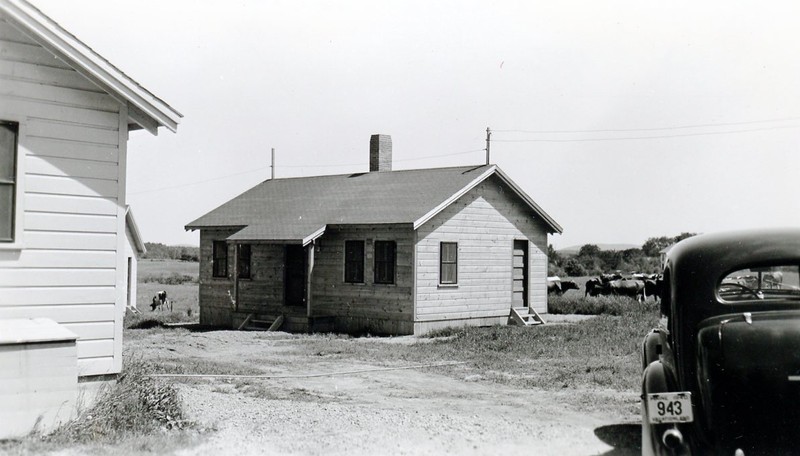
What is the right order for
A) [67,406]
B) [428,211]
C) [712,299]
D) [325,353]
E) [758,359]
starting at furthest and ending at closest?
[428,211] < [325,353] < [67,406] < [712,299] < [758,359]

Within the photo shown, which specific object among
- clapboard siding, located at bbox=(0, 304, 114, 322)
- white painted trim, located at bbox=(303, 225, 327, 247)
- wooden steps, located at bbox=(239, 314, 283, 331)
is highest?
white painted trim, located at bbox=(303, 225, 327, 247)

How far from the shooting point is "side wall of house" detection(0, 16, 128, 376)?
8.96 meters

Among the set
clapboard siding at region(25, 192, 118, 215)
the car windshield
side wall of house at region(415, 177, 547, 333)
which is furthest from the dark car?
side wall of house at region(415, 177, 547, 333)

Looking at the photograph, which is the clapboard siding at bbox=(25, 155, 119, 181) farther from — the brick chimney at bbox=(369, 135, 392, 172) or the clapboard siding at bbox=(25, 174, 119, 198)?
the brick chimney at bbox=(369, 135, 392, 172)

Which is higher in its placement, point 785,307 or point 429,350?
point 785,307

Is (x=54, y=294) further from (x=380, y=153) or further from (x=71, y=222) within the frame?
(x=380, y=153)

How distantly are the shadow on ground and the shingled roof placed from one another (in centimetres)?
1228

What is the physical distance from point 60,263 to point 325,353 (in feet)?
29.6

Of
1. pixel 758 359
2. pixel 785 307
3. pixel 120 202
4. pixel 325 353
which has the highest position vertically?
pixel 120 202

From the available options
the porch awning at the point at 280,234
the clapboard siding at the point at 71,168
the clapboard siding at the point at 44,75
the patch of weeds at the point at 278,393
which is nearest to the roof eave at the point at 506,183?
the porch awning at the point at 280,234

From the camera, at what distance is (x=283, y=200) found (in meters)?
28.2

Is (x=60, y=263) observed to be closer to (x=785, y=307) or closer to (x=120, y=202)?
(x=120, y=202)

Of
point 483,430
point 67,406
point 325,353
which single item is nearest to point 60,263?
point 67,406

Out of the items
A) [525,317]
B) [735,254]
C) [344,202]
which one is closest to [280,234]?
[344,202]
